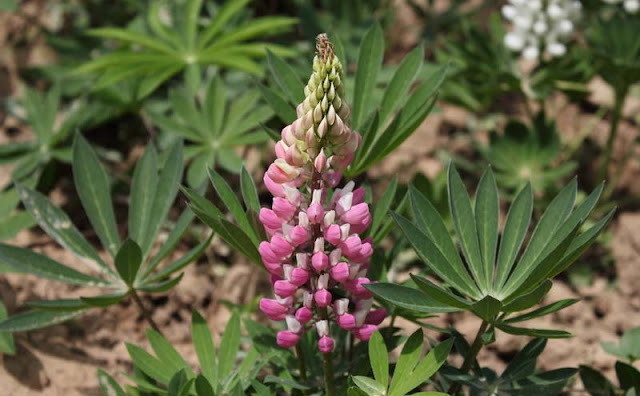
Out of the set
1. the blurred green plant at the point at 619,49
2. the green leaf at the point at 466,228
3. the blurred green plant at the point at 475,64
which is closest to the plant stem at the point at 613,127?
the blurred green plant at the point at 619,49

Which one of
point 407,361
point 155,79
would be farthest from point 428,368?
point 155,79

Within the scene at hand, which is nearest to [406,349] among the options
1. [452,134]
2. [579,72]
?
[579,72]

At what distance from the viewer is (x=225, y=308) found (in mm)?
2910

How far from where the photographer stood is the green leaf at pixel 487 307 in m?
1.61

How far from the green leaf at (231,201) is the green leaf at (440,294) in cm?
42

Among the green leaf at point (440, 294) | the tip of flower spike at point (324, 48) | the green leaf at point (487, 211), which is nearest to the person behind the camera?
the tip of flower spike at point (324, 48)

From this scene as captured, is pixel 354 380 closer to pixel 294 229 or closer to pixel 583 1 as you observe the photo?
pixel 294 229

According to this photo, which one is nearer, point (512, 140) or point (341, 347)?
point (341, 347)

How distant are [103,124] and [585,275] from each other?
2.21 metres

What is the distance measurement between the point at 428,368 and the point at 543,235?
44 cm

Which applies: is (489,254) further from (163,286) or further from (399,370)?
(163,286)

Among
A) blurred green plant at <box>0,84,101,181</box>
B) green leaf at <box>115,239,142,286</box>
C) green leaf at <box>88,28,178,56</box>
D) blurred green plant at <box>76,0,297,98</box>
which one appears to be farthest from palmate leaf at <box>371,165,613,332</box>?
blurred green plant at <box>0,84,101,181</box>

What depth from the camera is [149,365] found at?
2021 millimetres

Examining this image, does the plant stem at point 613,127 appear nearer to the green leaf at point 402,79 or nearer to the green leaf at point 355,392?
the green leaf at point 402,79
